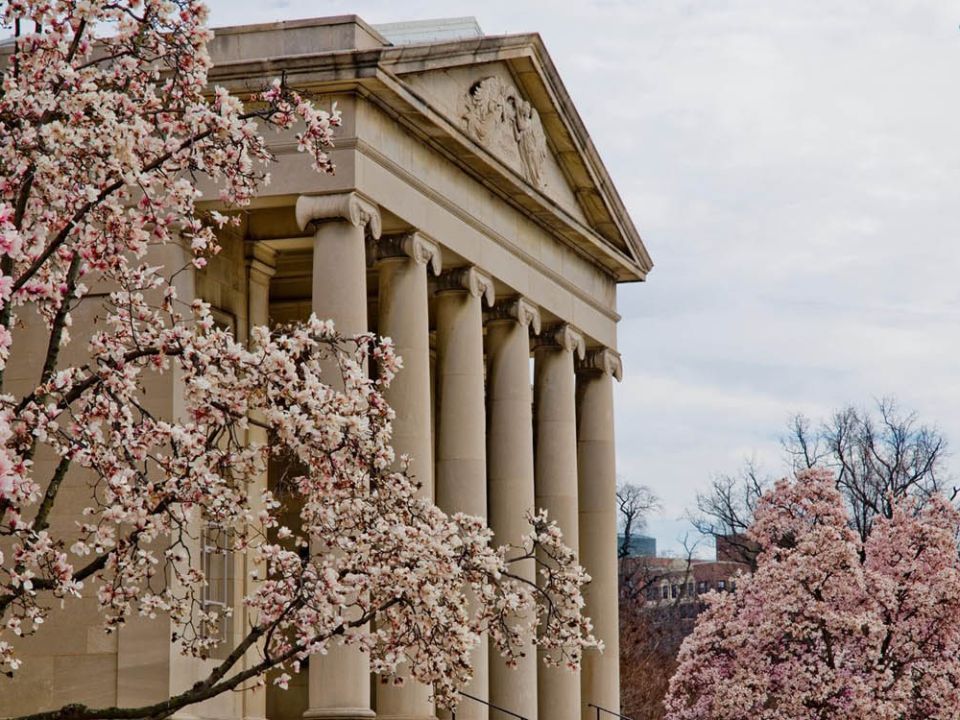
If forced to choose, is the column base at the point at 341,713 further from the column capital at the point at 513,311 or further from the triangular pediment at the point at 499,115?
the column capital at the point at 513,311

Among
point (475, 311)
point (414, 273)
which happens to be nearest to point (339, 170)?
point (414, 273)

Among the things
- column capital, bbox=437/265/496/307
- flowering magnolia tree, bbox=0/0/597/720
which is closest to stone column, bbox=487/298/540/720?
column capital, bbox=437/265/496/307

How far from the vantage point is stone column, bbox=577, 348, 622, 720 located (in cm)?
6406

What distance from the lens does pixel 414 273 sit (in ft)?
164

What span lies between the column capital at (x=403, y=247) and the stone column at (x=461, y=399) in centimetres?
353

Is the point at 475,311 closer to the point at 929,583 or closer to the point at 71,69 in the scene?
the point at 929,583

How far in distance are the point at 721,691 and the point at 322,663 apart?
22664 mm

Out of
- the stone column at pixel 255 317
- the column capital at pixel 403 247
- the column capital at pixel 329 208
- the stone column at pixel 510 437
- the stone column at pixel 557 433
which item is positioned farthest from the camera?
the stone column at pixel 557 433

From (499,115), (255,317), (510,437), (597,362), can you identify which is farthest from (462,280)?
(597,362)

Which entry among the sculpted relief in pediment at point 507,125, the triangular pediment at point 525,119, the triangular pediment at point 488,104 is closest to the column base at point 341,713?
the triangular pediment at point 488,104

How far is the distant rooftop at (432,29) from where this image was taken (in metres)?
59.3

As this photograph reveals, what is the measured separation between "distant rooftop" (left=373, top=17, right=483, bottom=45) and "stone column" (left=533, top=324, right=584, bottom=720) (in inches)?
373

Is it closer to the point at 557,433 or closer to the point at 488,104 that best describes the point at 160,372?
the point at 488,104

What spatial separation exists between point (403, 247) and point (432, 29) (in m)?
12.0
